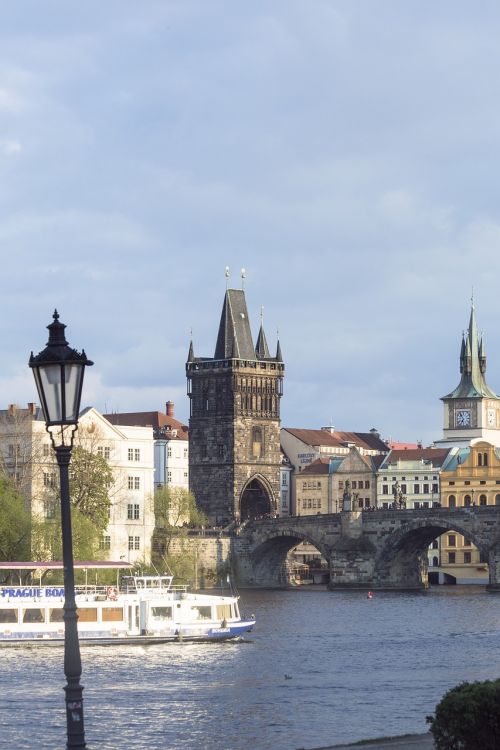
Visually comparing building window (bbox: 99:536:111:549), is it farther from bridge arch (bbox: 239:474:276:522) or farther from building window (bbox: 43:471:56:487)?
bridge arch (bbox: 239:474:276:522)

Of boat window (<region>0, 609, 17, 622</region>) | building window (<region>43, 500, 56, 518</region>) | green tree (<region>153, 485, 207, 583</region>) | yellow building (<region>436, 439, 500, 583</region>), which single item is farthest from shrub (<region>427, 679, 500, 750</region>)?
yellow building (<region>436, 439, 500, 583</region>)

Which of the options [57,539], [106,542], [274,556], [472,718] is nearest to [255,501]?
[274,556]

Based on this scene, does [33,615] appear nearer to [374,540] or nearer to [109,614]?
[109,614]

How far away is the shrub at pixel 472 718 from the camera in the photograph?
28.7m

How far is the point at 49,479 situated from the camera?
140500mm

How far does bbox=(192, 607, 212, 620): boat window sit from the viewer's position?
9212cm

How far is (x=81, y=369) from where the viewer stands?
25406mm

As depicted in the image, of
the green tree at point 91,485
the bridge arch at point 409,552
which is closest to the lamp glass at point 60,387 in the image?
the green tree at point 91,485

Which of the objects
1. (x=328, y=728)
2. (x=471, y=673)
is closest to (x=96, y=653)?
(x=471, y=673)

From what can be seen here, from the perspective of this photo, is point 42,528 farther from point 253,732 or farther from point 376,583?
A: point 253,732

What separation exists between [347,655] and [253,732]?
3318 centimetres

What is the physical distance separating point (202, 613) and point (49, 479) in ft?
164

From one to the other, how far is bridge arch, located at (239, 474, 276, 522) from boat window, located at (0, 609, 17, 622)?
349 ft

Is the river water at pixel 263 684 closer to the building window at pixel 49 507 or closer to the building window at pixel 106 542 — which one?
the building window at pixel 49 507
